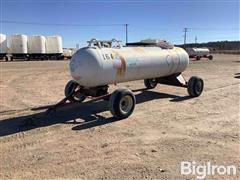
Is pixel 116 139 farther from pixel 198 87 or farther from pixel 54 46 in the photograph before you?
pixel 54 46

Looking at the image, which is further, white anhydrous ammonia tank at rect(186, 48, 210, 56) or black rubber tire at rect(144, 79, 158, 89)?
white anhydrous ammonia tank at rect(186, 48, 210, 56)

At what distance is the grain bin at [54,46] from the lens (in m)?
43.6

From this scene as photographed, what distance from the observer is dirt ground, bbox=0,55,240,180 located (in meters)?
4.55

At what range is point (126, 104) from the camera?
7500 millimetres

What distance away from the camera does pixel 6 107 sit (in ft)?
28.2

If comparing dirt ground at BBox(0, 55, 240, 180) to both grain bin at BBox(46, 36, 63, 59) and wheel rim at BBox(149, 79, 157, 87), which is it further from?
grain bin at BBox(46, 36, 63, 59)

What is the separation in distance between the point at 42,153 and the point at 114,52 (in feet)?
12.0

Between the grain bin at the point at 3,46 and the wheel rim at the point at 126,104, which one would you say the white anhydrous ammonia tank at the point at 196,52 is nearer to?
the grain bin at the point at 3,46

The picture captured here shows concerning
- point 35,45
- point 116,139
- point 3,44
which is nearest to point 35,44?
point 35,45

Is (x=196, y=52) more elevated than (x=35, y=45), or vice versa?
(x=35, y=45)

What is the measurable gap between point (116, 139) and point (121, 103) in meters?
1.61

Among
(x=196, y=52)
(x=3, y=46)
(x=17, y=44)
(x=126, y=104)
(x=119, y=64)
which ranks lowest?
(x=126, y=104)

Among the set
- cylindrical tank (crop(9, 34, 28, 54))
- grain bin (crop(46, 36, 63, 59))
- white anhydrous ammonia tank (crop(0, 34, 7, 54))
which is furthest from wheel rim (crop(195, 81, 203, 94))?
grain bin (crop(46, 36, 63, 59))

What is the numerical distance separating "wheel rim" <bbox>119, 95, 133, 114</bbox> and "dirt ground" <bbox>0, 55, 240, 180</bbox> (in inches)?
11.9
